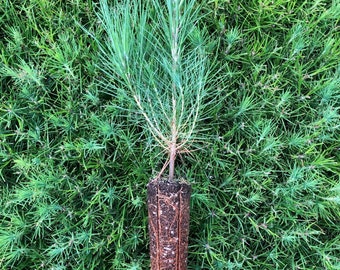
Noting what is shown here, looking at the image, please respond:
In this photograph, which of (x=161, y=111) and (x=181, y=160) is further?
(x=181, y=160)

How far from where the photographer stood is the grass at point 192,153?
3.85ft

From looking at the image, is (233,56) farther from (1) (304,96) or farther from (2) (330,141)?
(2) (330,141)

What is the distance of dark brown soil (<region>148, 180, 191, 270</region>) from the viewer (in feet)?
3.37

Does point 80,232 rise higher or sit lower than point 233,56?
lower

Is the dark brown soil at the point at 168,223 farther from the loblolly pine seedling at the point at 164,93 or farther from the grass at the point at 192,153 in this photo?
the grass at the point at 192,153

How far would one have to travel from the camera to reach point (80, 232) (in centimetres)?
120

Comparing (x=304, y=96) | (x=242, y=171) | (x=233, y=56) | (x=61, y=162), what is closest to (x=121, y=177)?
(x=61, y=162)

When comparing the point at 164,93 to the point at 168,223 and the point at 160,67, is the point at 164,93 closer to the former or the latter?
the point at 160,67

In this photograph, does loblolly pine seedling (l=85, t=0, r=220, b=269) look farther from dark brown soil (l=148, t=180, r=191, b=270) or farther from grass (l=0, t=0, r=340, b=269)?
grass (l=0, t=0, r=340, b=269)

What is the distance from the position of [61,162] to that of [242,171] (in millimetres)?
598

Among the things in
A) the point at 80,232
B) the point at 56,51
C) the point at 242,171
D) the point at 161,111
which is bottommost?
the point at 80,232

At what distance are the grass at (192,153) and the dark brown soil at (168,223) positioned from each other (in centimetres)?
11

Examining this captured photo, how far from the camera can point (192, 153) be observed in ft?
3.88

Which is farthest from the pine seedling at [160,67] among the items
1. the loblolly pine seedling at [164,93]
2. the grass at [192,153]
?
the grass at [192,153]
